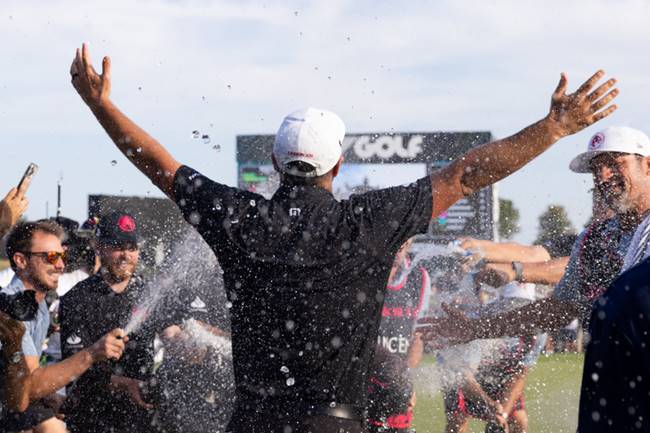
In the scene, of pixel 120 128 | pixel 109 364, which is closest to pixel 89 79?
pixel 120 128

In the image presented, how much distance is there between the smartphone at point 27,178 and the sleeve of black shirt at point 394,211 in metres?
2.58

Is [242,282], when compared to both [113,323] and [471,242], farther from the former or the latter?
[471,242]

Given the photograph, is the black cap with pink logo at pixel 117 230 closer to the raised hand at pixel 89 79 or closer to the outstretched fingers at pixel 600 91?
the raised hand at pixel 89 79

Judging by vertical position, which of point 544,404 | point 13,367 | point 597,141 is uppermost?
point 597,141

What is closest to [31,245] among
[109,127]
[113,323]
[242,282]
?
[113,323]

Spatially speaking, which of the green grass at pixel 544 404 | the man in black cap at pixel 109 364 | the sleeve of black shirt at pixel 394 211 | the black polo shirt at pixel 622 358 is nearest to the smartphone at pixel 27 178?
the man in black cap at pixel 109 364

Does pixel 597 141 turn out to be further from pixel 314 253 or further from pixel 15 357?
pixel 15 357

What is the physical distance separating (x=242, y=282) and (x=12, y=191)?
241 cm

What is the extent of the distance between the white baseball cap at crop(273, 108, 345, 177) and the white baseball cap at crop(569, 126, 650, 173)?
2.03 meters

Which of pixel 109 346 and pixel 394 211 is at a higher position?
pixel 394 211

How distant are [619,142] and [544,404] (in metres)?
9.45

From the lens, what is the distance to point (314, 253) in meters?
3.56

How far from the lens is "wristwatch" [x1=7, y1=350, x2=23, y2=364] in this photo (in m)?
4.57

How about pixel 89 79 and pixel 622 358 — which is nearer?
pixel 622 358
